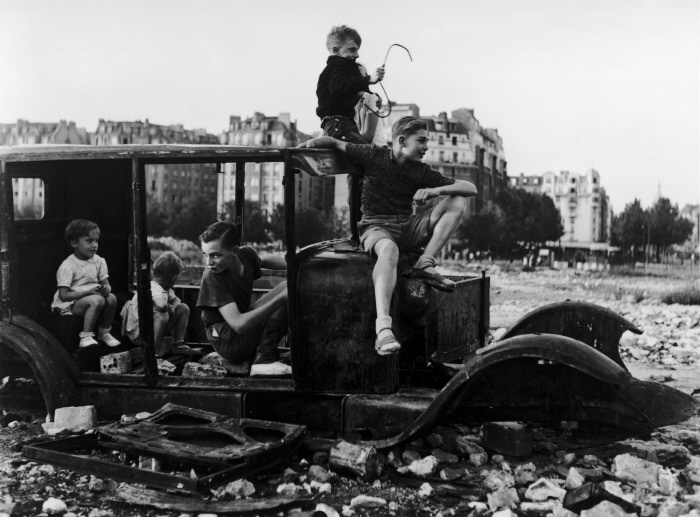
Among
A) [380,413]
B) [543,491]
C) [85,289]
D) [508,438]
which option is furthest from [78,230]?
[543,491]

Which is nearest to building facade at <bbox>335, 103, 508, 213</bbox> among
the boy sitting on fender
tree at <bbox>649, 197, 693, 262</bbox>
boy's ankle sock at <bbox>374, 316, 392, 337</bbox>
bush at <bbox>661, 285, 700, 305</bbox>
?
tree at <bbox>649, 197, 693, 262</bbox>

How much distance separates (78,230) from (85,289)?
1.39ft

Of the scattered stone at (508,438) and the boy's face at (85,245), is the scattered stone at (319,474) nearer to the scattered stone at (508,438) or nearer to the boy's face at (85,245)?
the scattered stone at (508,438)

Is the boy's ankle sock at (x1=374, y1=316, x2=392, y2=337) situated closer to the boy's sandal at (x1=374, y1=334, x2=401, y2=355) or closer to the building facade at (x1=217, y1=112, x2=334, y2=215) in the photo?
the boy's sandal at (x1=374, y1=334, x2=401, y2=355)

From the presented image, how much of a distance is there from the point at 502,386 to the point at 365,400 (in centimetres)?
80

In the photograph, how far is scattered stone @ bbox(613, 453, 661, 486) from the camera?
428 cm

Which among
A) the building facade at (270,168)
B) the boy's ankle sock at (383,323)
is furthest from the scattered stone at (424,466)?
the building facade at (270,168)

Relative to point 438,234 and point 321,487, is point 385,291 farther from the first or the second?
point 321,487

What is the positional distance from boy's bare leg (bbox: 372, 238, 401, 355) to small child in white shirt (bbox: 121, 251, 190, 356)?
201cm

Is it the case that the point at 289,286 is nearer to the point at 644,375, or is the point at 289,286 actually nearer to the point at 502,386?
the point at 502,386

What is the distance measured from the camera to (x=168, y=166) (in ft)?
266

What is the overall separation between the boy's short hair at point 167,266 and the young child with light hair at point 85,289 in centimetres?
41

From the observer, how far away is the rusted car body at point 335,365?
14.2ft

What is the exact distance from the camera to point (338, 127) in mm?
5809
